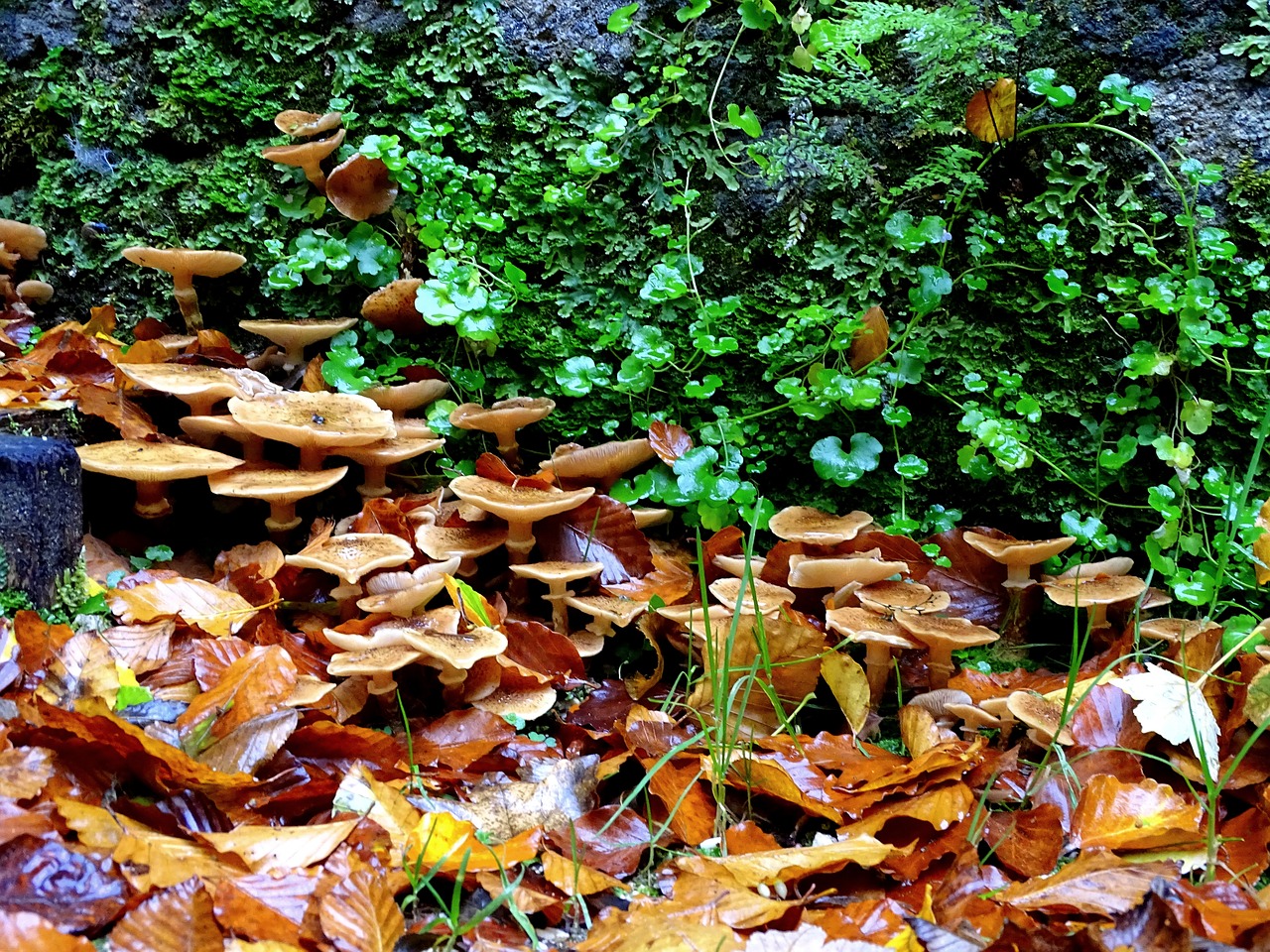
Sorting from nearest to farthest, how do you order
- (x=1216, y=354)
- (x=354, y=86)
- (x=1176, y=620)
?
(x=1176, y=620) < (x=1216, y=354) < (x=354, y=86)

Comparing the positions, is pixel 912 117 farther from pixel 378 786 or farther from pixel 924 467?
pixel 378 786

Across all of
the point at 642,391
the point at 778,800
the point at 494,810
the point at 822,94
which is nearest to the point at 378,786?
the point at 494,810

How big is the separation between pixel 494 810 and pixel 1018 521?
2.33 meters

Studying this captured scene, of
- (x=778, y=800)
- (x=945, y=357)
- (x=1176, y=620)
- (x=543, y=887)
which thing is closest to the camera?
(x=543, y=887)

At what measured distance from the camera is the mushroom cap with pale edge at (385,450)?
321 centimetres

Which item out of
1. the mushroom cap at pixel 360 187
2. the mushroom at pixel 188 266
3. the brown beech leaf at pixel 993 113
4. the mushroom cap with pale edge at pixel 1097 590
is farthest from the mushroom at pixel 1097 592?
the mushroom at pixel 188 266

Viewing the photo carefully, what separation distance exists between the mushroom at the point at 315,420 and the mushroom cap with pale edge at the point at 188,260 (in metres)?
0.82

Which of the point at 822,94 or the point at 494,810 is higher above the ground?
the point at 822,94

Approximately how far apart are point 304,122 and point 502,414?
155 cm

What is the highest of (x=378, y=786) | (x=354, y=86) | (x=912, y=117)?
(x=354, y=86)

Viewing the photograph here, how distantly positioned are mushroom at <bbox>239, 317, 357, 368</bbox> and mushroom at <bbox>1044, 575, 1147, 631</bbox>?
287 centimetres

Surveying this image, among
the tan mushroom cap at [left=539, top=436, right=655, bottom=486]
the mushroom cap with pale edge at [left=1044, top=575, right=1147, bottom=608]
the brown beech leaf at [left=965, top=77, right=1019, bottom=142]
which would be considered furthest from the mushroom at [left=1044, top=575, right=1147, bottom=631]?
the brown beech leaf at [left=965, top=77, right=1019, bottom=142]

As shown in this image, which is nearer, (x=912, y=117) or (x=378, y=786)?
(x=378, y=786)

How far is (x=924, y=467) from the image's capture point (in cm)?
327
